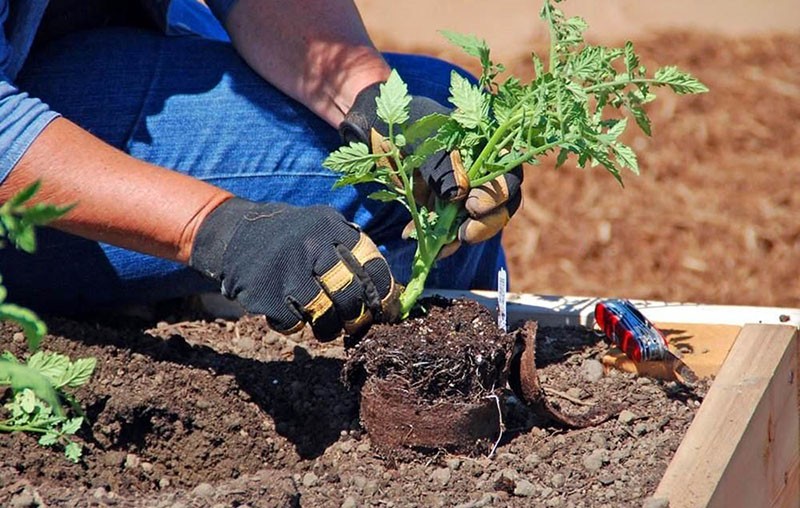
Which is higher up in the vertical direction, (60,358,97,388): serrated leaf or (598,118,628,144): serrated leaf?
(598,118,628,144): serrated leaf

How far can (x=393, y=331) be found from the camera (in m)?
1.85

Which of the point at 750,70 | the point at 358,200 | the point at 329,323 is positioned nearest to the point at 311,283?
the point at 329,323

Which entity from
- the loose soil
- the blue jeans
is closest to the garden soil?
the loose soil

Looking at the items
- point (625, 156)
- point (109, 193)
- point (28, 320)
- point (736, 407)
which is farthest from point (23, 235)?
point (736, 407)

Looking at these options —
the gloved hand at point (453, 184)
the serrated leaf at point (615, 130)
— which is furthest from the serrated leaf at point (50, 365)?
the serrated leaf at point (615, 130)

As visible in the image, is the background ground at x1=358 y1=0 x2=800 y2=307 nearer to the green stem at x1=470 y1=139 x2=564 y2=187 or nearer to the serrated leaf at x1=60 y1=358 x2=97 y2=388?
the green stem at x1=470 y1=139 x2=564 y2=187

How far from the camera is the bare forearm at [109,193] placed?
187 centimetres

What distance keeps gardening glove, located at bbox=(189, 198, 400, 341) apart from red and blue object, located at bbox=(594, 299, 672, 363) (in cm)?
50

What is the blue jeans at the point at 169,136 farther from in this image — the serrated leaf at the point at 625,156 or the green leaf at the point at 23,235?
the green leaf at the point at 23,235

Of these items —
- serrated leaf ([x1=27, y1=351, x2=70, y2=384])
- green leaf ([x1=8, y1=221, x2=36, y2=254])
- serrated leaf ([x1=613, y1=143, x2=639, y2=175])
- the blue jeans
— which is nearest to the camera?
green leaf ([x1=8, y1=221, x2=36, y2=254])

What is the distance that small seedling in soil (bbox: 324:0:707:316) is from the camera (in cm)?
172

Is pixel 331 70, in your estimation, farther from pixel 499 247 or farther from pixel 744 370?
pixel 744 370

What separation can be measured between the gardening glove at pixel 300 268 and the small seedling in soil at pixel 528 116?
88 mm

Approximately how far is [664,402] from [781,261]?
199cm
